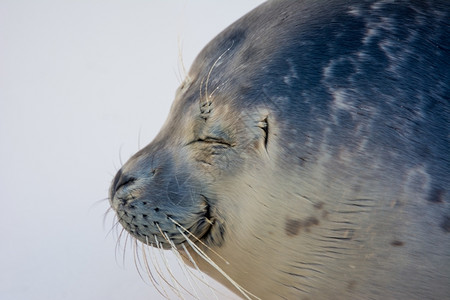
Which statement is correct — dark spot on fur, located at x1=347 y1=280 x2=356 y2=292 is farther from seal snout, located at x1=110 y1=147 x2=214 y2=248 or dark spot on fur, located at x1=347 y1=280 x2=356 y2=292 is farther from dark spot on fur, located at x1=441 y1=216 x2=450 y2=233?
seal snout, located at x1=110 y1=147 x2=214 y2=248

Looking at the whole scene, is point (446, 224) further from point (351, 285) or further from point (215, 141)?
point (215, 141)

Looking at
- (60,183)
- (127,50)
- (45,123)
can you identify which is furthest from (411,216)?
(127,50)

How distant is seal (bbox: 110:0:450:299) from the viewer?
3.94 ft

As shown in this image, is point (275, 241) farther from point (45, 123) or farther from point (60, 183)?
point (45, 123)

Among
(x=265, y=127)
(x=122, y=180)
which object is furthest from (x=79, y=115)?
(x=265, y=127)

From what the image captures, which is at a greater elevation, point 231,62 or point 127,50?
point 231,62

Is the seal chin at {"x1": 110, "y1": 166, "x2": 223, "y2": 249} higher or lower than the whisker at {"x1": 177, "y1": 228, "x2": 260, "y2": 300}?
higher

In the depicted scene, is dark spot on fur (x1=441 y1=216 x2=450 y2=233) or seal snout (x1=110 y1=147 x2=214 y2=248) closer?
dark spot on fur (x1=441 y1=216 x2=450 y2=233)

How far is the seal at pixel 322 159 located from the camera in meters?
1.20

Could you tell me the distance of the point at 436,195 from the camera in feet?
3.88

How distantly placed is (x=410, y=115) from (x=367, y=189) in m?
0.16

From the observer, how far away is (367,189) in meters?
1.21

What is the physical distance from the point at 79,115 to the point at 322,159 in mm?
1887

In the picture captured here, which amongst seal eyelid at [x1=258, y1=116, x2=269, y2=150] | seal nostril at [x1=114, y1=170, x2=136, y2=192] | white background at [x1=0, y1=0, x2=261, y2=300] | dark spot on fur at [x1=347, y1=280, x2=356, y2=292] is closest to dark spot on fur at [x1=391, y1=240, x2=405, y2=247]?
dark spot on fur at [x1=347, y1=280, x2=356, y2=292]
